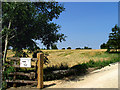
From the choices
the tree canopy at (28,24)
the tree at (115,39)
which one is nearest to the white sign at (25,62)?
the tree canopy at (28,24)

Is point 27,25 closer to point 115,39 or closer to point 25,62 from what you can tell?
point 25,62

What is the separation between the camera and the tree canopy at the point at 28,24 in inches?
303

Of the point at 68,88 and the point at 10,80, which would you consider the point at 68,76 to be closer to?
the point at 68,88

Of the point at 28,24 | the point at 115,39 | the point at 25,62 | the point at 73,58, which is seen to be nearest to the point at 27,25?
the point at 28,24

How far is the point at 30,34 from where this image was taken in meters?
9.00

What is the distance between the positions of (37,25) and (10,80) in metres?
3.66

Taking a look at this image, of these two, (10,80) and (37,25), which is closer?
(10,80)

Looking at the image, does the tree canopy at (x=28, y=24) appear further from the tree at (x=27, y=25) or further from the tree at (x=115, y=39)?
the tree at (x=115, y=39)

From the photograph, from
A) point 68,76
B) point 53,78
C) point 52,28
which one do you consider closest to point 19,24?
point 52,28

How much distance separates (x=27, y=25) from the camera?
862 centimetres

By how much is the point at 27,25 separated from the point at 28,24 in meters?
0.18

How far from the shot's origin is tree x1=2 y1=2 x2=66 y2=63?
7.71m

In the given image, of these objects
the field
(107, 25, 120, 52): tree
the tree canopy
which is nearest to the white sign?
the tree canopy

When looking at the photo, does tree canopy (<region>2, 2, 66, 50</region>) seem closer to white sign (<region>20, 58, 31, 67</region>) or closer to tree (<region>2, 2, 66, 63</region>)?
tree (<region>2, 2, 66, 63</region>)
